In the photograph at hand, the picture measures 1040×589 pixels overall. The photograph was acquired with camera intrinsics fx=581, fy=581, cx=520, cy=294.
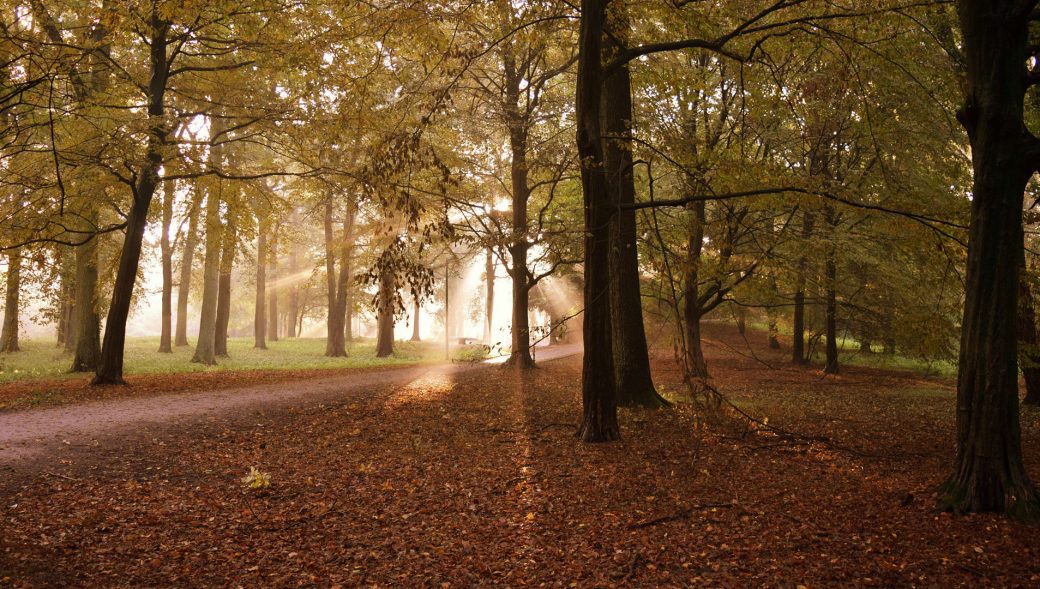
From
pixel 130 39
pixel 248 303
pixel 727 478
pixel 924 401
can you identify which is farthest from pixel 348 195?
pixel 248 303

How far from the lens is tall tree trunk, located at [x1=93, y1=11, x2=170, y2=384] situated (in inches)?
482

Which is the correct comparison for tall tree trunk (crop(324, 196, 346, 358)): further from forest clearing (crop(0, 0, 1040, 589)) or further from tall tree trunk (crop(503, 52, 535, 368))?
tall tree trunk (crop(503, 52, 535, 368))

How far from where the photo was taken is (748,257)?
14.3 metres

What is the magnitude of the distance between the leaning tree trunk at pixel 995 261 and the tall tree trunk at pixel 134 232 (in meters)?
13.3

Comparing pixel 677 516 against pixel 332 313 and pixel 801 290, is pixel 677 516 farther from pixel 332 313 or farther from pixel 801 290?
pixel 332 313

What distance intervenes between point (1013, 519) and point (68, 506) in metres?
8.45

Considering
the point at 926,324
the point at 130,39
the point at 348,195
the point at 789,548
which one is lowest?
the point at 789,548

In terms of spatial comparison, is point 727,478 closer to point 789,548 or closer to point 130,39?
point 789,548

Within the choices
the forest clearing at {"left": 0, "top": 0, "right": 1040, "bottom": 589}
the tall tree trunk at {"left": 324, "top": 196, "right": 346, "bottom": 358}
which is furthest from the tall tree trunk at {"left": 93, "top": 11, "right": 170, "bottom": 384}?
the tall tree trunk at {"left": 324, "top": 196, "right": 346, "bottom": 358}

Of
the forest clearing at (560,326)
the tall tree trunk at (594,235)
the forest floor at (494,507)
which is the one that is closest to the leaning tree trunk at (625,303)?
the forest clearing at (560,326)

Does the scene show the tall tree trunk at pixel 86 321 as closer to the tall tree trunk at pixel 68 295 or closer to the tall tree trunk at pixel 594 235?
the tall tree trunk at pixel 68 295

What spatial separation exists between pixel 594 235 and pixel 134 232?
36.0 ft

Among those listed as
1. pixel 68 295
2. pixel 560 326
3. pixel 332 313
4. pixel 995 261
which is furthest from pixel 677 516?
pixel 68 295

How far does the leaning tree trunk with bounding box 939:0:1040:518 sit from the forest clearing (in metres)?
0.03
